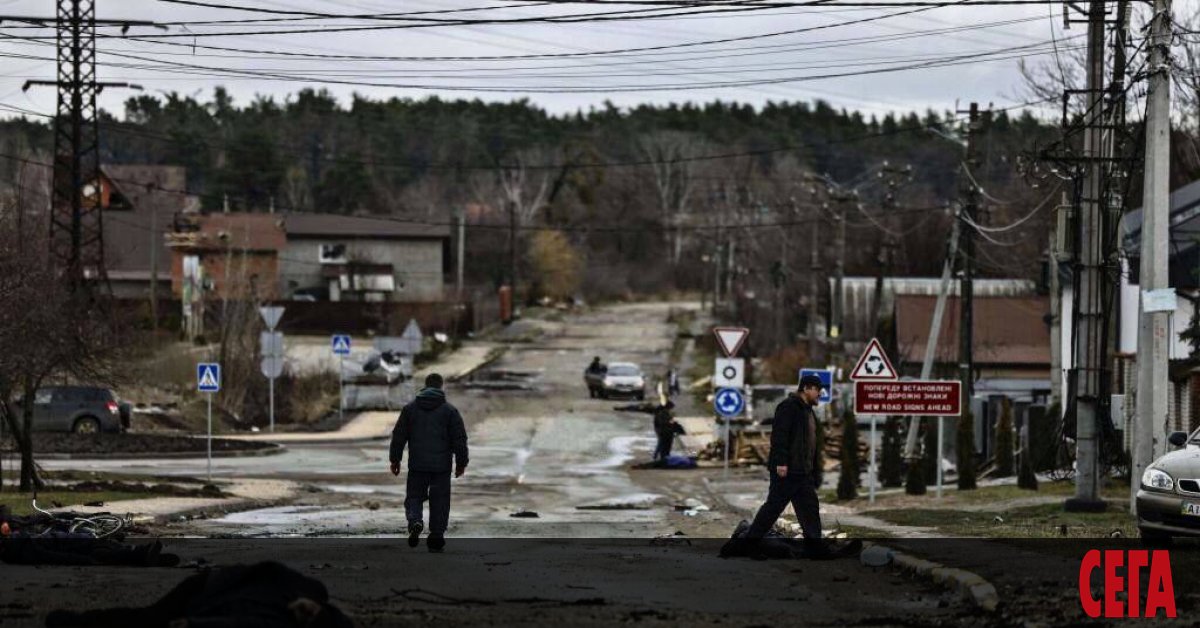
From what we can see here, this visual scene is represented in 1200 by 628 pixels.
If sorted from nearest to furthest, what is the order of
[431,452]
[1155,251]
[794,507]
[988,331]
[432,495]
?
[794,507], [431,452], [432,495], [1155,251], [988,331]

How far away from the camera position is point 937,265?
316 feet

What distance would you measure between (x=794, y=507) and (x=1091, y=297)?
1002 centimetres

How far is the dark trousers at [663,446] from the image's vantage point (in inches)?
1792

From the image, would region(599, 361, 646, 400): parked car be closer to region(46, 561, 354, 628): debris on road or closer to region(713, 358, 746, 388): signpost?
region(713, 358, 746, 388): signpost

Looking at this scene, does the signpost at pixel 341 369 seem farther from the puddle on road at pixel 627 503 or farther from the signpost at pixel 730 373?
the puddle on road at pixel 627 503

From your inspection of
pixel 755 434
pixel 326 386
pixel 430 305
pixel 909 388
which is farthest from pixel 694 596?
pixel 430 305

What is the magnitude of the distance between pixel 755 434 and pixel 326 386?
68.7ft

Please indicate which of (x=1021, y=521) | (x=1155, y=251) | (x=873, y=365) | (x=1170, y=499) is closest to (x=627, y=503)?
(x=873, y=365)

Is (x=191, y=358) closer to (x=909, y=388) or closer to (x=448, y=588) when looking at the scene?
(x=909, y=388)

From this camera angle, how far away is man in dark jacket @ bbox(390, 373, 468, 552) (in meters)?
18.9

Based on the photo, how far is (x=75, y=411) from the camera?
51.7m

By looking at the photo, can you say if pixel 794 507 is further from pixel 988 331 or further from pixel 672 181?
pixel 672 181

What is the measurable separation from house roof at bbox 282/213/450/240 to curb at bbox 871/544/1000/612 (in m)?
90.3

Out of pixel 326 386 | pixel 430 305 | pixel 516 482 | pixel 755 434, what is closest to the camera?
pixel 516 482
